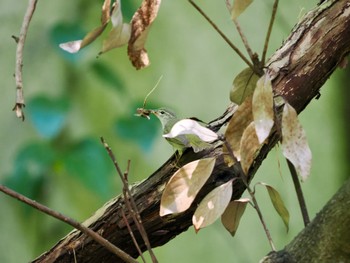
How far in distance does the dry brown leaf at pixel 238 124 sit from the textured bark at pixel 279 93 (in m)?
0.17

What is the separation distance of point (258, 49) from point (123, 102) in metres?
0.38

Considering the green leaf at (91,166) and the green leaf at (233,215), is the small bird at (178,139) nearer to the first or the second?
the green leaf at (233,215)

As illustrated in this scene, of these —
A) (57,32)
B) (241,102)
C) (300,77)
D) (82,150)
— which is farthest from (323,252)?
(57,32)

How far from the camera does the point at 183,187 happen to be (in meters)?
0.79

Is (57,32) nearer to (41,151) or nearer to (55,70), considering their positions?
(55,70)

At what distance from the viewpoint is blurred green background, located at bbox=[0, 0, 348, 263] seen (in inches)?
68.8

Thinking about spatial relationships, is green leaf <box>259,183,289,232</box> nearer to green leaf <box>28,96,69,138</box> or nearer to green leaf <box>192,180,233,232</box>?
green leaf <box>192,180,233,232</box>

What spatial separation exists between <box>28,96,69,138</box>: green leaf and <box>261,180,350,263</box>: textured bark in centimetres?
110

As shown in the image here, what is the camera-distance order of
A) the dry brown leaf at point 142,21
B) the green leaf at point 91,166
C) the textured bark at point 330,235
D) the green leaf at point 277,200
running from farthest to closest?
the green leaf at point 91,166, the green leaf at point 277,200, the dry brown leaf at point 142,21, the textured bark at point 330,235

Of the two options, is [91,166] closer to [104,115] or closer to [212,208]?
[104,115]

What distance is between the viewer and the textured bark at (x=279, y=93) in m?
0.98

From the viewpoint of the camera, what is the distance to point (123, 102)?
180 centimetres

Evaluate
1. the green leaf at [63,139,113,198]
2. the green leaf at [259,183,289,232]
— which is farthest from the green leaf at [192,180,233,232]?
the green leaf at [63,139,113,198]

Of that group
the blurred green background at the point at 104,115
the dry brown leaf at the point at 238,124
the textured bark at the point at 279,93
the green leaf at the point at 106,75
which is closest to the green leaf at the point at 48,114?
the blurred green background at the point at 104,115
